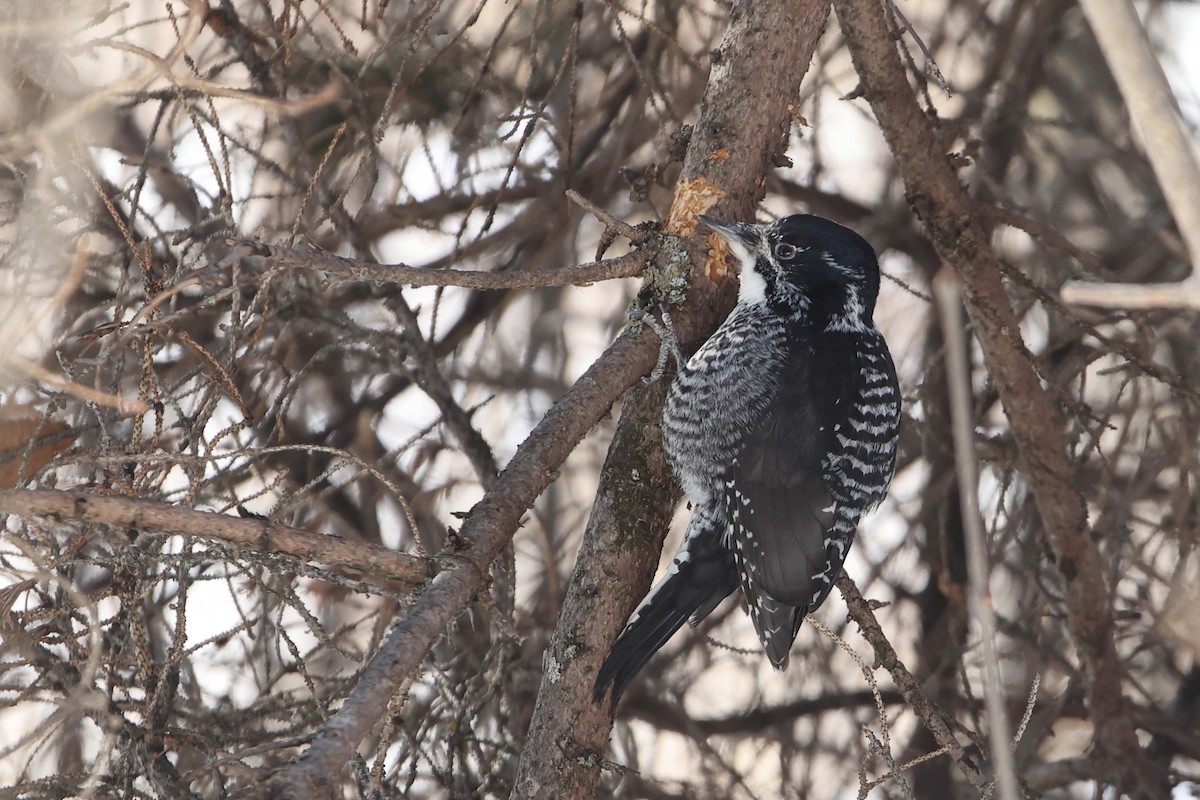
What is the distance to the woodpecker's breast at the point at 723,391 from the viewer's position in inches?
132

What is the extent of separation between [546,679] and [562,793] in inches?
11.1

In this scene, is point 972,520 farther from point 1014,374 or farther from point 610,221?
point 1014,374

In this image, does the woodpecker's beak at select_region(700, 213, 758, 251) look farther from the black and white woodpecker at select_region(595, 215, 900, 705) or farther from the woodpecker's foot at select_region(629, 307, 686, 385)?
the woodpecker's foot at select_region(629, 307, 686, 385)

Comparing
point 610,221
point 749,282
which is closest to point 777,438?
point 749,282

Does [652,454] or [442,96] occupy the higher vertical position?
[442,96]

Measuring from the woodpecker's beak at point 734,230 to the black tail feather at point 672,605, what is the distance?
0.89m

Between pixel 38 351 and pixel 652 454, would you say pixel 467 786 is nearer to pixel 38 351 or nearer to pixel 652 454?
pixel 652 454

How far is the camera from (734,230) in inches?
130

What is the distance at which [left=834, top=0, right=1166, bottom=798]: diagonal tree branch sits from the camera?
3234 millimetres

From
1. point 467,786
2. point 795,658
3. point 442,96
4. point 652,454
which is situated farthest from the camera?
point 795,658

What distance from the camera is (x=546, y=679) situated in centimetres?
280

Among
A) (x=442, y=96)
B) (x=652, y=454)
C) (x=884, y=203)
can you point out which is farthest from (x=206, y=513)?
(x=884, y=203)

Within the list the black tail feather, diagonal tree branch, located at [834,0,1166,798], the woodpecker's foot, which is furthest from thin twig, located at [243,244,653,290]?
diagonal tree branch, located at [834,0,1166,798]

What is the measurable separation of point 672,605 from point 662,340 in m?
0.72
